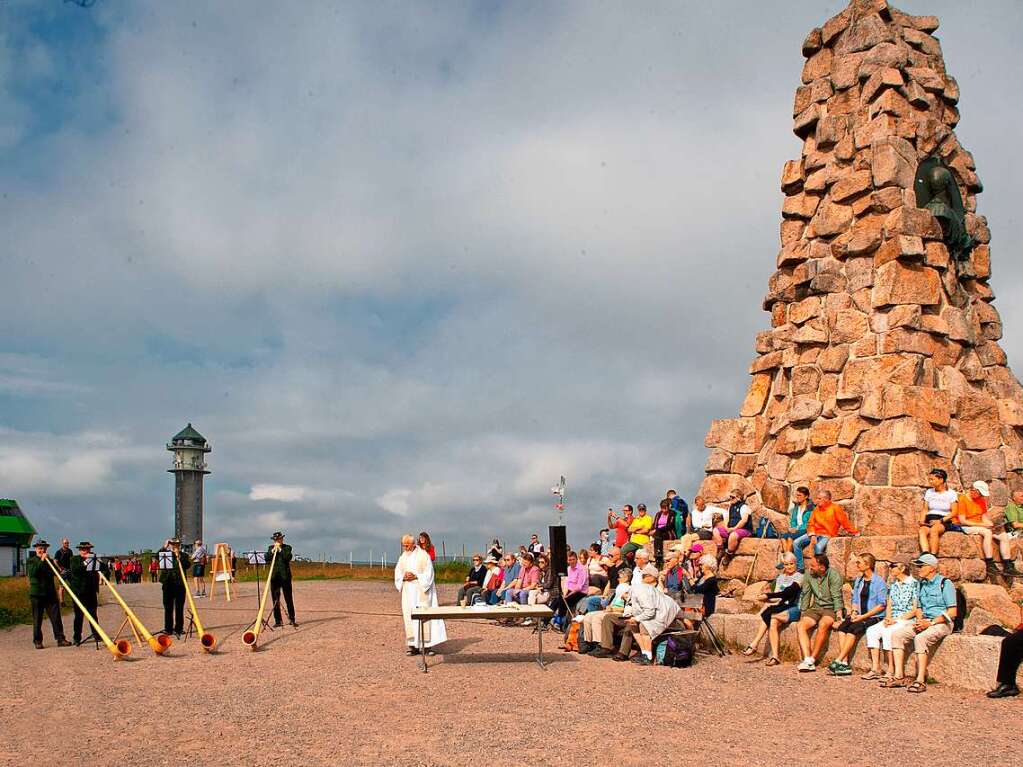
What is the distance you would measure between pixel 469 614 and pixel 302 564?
3720cm

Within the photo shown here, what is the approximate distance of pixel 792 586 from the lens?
11453 millimetres

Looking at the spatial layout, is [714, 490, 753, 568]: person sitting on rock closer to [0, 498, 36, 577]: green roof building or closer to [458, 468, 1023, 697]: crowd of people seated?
[458, 468, 1023, 697]: crowd of people seated

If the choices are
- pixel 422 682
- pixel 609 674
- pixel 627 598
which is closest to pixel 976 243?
pixel 627 598

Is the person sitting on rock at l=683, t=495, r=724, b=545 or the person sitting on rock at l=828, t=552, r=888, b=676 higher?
the person sitting on rock at l=683, t=495, r=724, b=545

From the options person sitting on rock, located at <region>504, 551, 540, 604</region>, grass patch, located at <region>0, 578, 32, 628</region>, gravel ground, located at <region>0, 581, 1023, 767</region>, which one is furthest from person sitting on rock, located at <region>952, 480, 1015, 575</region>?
grass patch, located at <region>0, 578, 32, 628</region>

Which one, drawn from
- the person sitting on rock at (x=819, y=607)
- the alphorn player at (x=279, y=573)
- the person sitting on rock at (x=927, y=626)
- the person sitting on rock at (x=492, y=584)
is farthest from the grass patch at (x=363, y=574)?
the person sitting on rock at (x=927, y=626)

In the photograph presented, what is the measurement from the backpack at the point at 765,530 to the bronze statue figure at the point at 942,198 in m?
5.31

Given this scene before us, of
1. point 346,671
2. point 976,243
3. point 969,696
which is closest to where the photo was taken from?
point 969,696

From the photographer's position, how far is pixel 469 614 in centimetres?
1134

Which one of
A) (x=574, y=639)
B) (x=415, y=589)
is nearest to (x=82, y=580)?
(x=415, y=589)

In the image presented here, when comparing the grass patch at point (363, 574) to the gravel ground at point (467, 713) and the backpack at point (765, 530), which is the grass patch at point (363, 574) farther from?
the gravel ground at point (467, 713)

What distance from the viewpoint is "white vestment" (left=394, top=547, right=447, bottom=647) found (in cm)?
1234

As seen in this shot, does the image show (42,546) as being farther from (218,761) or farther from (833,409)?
(833,409)

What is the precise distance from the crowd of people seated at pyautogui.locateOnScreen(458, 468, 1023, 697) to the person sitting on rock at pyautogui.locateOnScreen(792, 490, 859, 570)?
1 centimetres
